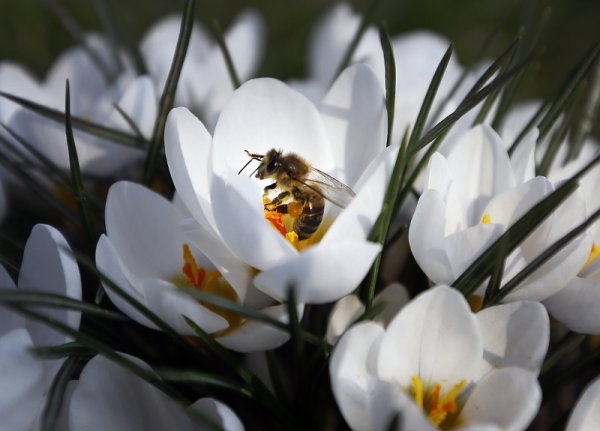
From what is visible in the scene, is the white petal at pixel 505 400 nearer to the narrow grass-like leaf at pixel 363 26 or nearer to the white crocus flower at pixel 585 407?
the white crocus flower at pixel 585 407

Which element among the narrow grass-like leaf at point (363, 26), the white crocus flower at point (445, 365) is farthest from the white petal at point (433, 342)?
the narrow grass-like leaf at point (363, 26)

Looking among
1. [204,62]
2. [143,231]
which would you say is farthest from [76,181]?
[204,62]

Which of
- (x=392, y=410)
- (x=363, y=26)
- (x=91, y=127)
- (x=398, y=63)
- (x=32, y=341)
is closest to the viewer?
(x=392, y=410)

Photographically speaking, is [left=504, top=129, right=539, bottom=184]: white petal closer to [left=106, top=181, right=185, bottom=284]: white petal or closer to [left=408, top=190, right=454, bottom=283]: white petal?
[left=408, top=190, right=454, bottom=283]: white petal

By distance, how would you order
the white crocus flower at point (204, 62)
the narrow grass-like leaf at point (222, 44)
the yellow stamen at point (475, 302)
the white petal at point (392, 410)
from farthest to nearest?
the white crocus flower at point (204, 62) → the narrow grass-like leaf at point (222, 44) → the yellow stamen at point (475, 302) → the white petal at point (392, 410)

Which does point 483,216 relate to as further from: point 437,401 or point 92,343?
point 92,343

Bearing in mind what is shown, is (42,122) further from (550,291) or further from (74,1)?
(74,1)
